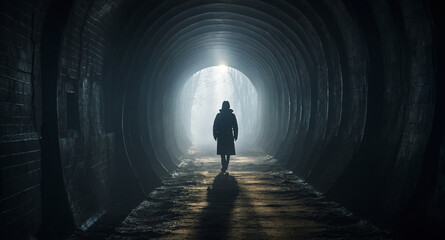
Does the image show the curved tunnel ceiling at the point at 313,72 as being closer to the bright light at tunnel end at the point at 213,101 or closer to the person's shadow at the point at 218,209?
the person's shadow at the point at 218,209

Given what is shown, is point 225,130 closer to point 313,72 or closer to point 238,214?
point 313,72

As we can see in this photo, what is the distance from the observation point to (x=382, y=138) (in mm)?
6586

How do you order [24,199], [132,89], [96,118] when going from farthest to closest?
[132,89] → [96,118] → [24,199]

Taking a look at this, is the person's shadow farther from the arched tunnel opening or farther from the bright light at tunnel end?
the bright light at tunnel end

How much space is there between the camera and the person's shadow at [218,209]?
533cm

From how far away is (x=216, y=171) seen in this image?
1191cm

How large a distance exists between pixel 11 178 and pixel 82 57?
2630 millimetres

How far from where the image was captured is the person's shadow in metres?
5.33

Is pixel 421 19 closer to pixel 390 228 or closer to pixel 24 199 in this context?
pixel 390 228

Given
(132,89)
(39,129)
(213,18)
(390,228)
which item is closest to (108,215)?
(39,129)

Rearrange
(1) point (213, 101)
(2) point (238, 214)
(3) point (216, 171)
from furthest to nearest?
1. (1) point (213, 101)
2. (3) point (216, 171)
3. (2) point (238, 214)

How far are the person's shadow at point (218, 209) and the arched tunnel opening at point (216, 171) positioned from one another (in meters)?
0.04

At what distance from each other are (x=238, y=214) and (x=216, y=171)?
219 inches

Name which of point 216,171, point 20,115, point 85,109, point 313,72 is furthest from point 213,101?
point 20,115
